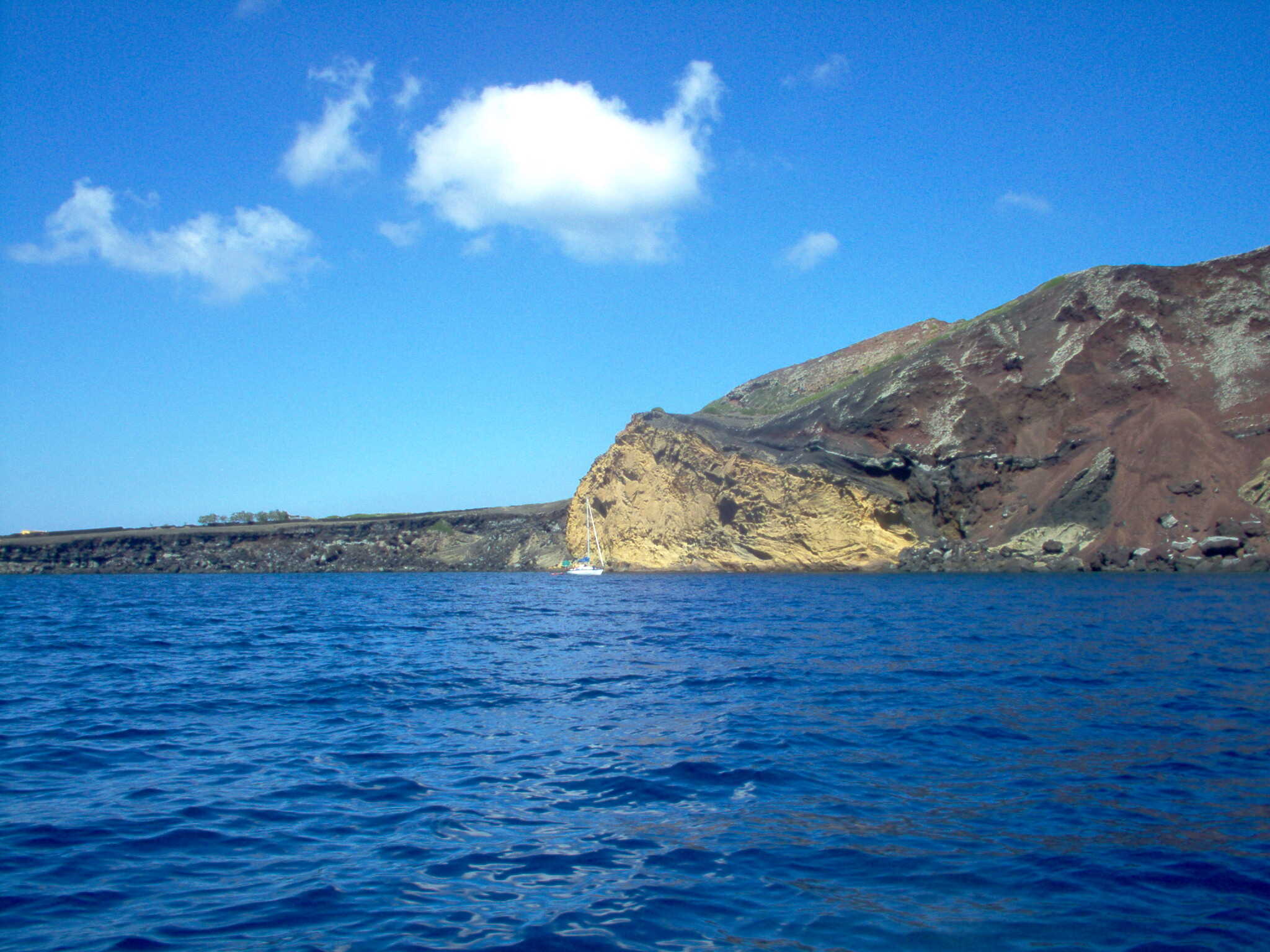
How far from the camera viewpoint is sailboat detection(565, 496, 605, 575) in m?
73.7

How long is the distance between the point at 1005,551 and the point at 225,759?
50735 mm

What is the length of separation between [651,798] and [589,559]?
2751 inches

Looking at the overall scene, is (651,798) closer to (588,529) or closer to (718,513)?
(718,513)

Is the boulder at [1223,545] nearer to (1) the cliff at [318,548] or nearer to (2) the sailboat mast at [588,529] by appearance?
(2) the sailboat mast at [588,529]

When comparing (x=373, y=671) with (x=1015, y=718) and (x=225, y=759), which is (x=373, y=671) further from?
(x=1015, y=718)

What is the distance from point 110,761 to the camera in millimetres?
10125

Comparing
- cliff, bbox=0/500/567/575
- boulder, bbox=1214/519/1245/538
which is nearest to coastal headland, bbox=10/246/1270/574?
boulder, bbox=1214/519/1245/538

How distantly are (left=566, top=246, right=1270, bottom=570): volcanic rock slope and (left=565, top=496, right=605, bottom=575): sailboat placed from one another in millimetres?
3570

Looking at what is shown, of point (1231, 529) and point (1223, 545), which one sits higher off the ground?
point (1231, 529)

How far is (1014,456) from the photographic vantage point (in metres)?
59.3

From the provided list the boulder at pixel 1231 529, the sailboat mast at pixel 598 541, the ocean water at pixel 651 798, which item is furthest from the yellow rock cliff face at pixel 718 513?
the ocean water at pixel 651 798

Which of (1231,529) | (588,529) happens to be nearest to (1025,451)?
(1231,529)

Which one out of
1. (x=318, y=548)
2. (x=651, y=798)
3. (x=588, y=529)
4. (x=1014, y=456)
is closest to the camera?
(x=651, y=798)

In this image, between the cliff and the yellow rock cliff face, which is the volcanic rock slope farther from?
the cliff
